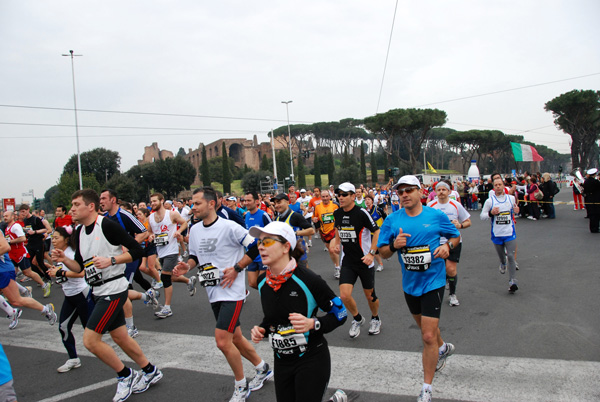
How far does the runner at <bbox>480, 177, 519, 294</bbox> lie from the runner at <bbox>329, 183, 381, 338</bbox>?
2.77 metres

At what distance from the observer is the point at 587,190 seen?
526 inches

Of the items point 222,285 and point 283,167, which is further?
point 283,167

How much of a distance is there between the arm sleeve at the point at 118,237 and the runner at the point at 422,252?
8.28 ft

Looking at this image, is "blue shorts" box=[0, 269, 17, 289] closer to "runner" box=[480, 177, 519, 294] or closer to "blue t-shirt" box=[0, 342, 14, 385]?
"blue t-shirt" box=[0, 342, 14, 385]

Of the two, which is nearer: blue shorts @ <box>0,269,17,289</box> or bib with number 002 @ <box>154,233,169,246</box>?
blue shorts @ <box>0,269,17,289</box>

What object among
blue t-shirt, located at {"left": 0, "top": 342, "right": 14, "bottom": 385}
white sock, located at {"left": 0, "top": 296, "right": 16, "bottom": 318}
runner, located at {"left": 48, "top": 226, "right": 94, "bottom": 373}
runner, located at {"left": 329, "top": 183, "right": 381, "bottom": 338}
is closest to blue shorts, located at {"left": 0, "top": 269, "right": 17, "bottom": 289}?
white sock, located at {"left": 0, "top": 296, "right": 16, "bottom": 318}

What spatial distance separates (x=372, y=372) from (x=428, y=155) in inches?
4554

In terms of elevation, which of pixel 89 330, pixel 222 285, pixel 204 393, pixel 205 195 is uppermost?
pixel 205 195

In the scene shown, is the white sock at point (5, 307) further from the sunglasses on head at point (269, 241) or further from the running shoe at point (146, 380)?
the sunglasses on head at point (269, 241)

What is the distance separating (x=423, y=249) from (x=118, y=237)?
306cm

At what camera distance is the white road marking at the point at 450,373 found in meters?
3.60

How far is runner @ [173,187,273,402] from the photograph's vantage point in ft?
12.6

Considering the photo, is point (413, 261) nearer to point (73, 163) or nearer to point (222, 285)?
point (222, 285)

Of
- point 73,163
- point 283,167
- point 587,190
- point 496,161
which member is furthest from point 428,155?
point 587,190
